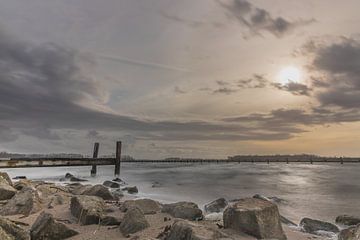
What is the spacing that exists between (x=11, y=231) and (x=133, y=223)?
9.35ft

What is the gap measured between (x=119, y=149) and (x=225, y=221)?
21.0 meters

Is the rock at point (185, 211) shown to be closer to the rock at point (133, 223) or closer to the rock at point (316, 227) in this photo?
the rock at point (133, 223)

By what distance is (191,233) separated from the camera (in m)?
6.29

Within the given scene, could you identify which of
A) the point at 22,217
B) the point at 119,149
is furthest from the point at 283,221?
the point at 119,149

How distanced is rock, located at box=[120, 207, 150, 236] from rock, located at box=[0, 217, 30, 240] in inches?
91.5

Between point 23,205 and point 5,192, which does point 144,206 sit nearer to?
point 23,205

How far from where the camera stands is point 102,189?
1300 centimetres

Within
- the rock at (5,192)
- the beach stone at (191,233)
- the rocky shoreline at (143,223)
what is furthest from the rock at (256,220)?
the rock at (5,192)

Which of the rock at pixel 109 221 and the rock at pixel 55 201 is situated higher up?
the rock at pixel 55 201

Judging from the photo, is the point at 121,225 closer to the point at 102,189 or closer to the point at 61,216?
the point at 61,216

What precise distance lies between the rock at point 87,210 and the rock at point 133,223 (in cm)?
91

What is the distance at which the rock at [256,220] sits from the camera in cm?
768

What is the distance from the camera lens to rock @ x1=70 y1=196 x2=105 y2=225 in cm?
843

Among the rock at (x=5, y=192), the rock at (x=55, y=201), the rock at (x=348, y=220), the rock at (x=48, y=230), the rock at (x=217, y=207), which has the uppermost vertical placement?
the rock at (x=5, y=192)
